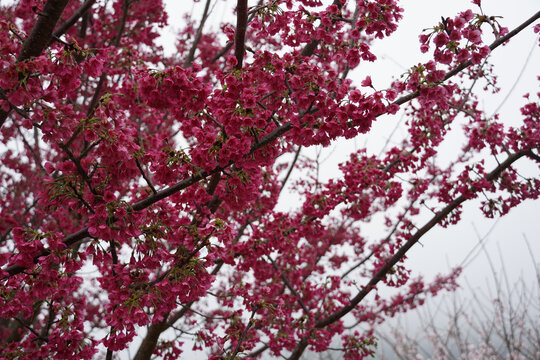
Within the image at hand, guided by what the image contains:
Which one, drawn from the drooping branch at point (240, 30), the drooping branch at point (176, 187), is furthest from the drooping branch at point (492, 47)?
the drooping branch at point (240, 30)

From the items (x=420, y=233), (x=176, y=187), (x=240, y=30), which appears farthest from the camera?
(x=420, y=233)

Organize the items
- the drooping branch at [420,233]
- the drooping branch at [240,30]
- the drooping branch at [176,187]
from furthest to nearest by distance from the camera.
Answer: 1. the drooping branch at [420,233]
2. the drooping branch at [240,30]
3. the drooping branch at [176,187]

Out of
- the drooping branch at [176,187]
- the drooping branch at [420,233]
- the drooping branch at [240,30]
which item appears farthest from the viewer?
the drooping branch at [420,233]

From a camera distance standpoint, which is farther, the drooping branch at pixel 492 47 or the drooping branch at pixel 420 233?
the drooping branch at pixel 420 233

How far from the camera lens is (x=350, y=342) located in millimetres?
5203

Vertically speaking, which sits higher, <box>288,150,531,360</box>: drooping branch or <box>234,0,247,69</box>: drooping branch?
<box>234,0,247,69</box>: drooping branch

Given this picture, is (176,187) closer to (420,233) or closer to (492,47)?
(492,47)

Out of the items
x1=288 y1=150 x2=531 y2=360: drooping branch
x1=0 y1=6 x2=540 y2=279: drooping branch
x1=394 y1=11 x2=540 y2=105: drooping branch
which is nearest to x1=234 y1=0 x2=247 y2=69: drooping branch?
x1=0 y1=6 x2=540 y2=279: drooping branch

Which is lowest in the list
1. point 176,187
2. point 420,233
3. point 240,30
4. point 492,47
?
point 176,187

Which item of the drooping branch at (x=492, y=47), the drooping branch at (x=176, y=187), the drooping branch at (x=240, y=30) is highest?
the drooping branch at (x=240, y=30)

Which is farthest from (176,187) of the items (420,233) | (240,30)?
(420,233)

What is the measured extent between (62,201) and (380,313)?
9.90 m

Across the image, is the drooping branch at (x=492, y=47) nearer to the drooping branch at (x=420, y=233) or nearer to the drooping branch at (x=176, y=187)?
the drooping branch at (x=176, y=187)

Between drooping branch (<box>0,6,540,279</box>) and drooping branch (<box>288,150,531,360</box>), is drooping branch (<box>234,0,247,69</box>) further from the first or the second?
drooping branch (<box>288,150,531,360</box>)
